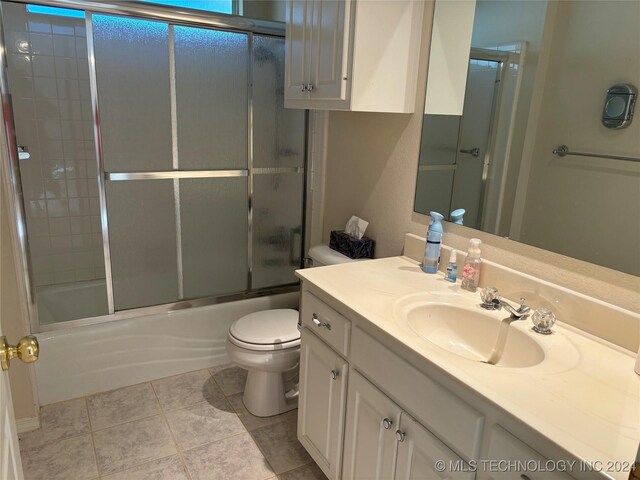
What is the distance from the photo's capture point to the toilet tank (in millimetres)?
2270

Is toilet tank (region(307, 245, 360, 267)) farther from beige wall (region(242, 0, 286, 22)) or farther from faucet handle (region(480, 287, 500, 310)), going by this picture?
beige wall (region(242, 0, 286, 22))

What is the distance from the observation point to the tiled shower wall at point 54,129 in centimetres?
227

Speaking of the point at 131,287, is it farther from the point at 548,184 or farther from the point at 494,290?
the point at 548,184

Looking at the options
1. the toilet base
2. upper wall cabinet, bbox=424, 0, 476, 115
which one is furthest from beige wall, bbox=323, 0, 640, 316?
the toilet base

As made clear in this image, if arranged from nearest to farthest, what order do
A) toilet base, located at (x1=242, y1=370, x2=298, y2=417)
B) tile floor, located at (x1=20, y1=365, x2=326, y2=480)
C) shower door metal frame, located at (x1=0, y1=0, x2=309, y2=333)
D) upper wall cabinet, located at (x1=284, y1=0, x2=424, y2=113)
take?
upper wall cabinet, located at (x1=284, y1=0, x2=424, y2=113), tile floor, located at (x1=20, y1=365, x2=326, y2=480), shower door metal frame, located at (x1=0, y1=0, x2=309, y2=333), toilet base, located at (x1=242, y1=370, x2=298, y2=417)

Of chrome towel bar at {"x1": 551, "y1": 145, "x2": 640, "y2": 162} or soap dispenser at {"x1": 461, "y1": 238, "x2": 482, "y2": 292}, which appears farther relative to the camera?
soap dispenser at {"x1": 461, "y1": 238, "x2": 482, "y2": 292}

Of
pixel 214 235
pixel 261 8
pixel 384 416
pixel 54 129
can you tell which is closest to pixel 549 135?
pixel 384 416

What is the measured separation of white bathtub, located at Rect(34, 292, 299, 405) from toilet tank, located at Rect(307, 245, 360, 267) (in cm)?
62

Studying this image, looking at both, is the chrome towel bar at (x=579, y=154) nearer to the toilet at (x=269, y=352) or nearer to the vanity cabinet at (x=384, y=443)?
the vanity cabinet at (x=384, y=443)

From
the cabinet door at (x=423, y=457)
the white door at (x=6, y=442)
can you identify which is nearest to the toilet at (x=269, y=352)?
the cabinet door at (x=423, y=457)

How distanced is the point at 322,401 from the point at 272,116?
1.63m

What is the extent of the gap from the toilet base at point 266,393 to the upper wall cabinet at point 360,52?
128 cm

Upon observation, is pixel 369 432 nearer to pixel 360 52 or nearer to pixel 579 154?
pixel 579 154

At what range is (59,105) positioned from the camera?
2.42 meters
